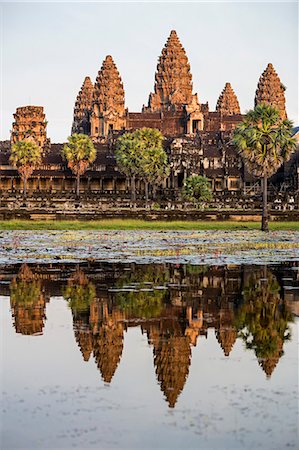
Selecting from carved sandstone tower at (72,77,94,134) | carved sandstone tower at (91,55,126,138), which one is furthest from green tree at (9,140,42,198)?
carved sandstone tower at (72,77,94,134)

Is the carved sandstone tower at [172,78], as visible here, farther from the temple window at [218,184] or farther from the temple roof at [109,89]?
the temple window at [218,184]

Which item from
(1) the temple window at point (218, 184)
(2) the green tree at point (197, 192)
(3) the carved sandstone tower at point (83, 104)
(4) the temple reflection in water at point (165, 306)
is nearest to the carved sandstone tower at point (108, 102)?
(3) the carved sandstone tower at point (83, 104)

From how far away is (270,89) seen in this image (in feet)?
563

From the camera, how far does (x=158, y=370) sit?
13383mm

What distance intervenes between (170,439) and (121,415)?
1048 millimetres

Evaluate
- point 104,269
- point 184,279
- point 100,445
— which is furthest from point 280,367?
point 104,269

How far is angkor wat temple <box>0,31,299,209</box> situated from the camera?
107125 millimetres

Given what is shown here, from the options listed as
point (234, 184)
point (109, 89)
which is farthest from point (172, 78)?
point (234, 184)

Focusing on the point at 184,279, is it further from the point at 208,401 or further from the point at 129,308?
the point at 208,401

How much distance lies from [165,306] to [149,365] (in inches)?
241

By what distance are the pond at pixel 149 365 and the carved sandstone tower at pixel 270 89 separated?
150 metres

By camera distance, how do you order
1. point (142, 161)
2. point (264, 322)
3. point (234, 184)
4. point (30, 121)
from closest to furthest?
point (264, 322)
point (142, 161)
point (234, 184)
point (30, 121)

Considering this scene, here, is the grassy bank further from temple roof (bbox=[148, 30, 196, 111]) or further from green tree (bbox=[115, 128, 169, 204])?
temple roof (bbox=[148, 30, 196, 111])

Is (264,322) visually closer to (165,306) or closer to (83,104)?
(165,306)
